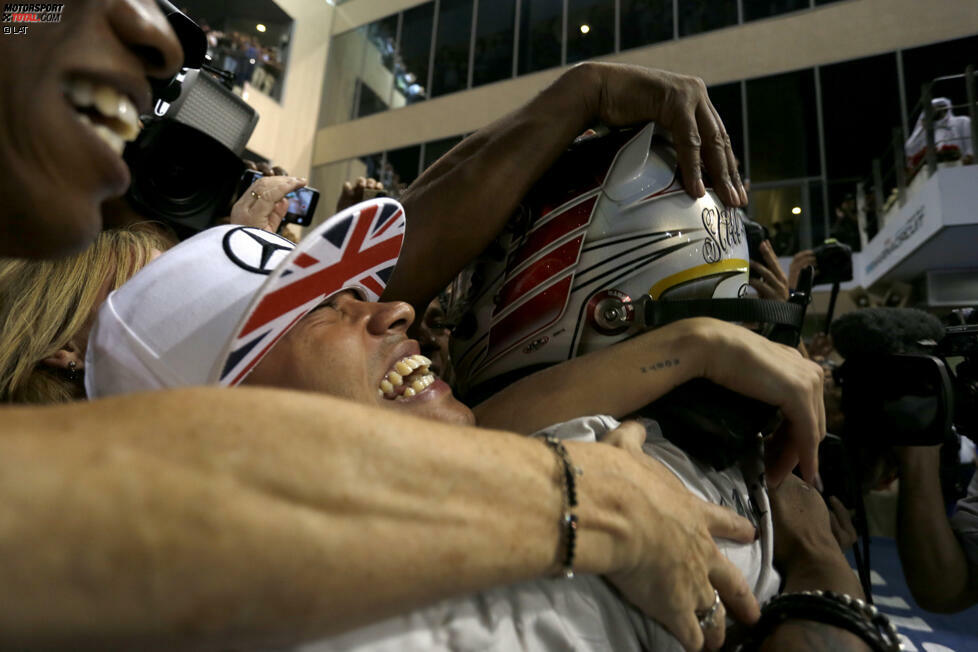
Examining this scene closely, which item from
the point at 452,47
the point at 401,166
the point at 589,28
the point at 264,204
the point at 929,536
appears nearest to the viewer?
the point at 929,536

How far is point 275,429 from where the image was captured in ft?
1.62

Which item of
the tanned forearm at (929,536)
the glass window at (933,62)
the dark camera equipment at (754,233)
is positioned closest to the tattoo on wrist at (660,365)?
the dark camera equipment at (754,233)

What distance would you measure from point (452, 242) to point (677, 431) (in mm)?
680

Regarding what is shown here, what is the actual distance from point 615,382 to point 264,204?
65.9 inches

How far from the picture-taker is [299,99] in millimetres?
10930

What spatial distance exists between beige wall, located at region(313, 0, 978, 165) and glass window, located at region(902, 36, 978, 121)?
9cm

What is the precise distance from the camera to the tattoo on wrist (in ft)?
3.61

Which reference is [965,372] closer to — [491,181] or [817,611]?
[817,611]

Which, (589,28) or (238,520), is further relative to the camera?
(589,28)

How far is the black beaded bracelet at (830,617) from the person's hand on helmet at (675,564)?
27 mm

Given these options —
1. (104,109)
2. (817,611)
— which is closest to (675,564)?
(817,611)

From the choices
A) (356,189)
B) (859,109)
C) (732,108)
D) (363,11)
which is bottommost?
(859,109)

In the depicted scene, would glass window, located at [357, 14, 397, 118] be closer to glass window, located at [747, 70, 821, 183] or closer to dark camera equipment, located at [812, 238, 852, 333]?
glass window, located at [747, 70, 821, 183]

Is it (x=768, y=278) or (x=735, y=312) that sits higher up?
(x=735, y=312)
